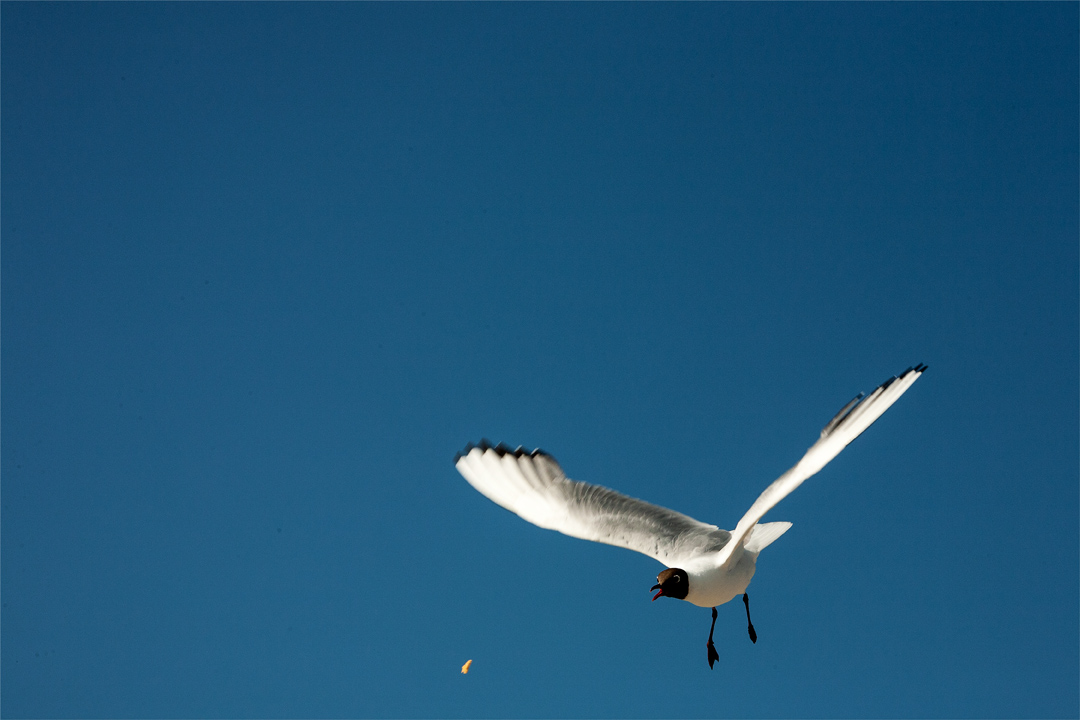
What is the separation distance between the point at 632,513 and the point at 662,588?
3.41 ft

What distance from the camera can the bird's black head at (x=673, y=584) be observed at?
24.1ft

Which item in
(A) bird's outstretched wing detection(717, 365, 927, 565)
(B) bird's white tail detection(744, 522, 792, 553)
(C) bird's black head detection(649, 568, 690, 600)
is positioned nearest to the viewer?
(A) bird's outstretched wing detection(717, 365, 927, 565)

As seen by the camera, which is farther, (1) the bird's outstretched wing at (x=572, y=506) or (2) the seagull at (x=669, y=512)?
(1) the bird's outstretched wing at (x=572, y=506)

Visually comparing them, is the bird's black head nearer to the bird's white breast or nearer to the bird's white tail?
the bird's white breast

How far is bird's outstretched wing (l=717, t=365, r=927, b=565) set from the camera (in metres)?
6.24

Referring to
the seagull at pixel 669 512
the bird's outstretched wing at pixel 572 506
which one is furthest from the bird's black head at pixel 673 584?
the bird's outstretched wing at pixel 572 506

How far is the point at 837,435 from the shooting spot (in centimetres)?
636

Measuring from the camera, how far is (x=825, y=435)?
21.2ft

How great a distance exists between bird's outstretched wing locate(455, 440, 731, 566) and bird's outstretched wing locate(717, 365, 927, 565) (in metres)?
1.36

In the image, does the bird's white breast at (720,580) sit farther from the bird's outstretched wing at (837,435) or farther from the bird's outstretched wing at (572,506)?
the bird's outstretched wing at (837,435)

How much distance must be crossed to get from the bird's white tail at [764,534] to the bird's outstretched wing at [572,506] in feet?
0.77

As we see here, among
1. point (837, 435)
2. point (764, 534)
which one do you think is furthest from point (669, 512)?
point (837, 435)

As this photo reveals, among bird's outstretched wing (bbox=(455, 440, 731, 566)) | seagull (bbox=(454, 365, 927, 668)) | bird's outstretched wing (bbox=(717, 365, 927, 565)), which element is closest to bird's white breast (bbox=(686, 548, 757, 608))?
seagull (bbox=(454, 365, 927, 668))

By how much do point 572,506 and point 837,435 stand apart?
9.32 feet
